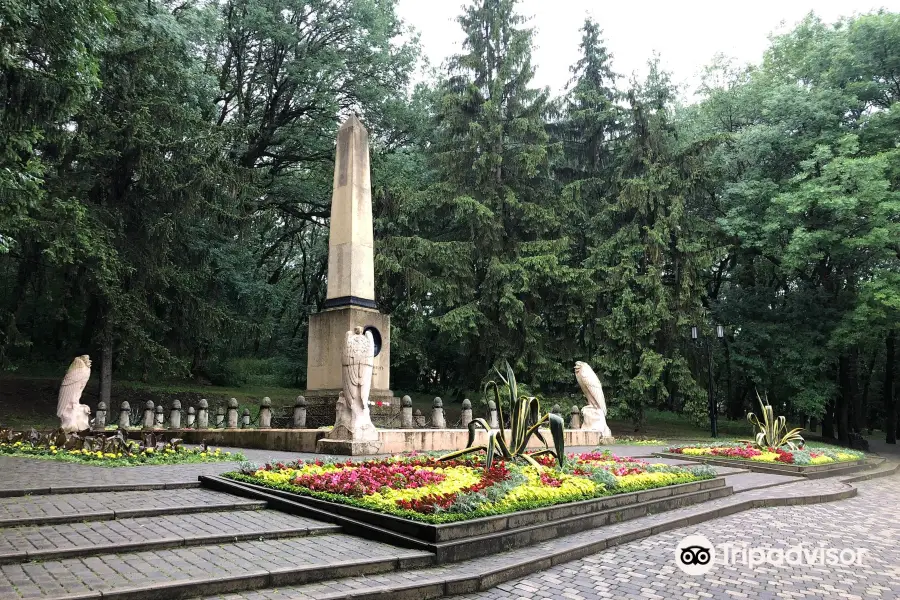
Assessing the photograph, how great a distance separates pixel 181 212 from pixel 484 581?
762 inches

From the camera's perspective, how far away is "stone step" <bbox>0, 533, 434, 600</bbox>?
149 inches

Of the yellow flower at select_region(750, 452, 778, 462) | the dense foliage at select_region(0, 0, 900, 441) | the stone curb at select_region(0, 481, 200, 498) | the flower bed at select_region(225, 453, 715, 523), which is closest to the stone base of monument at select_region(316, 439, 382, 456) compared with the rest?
the flower bed at select_region(225, 453, 715, 523)

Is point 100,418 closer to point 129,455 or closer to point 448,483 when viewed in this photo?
point 129,455

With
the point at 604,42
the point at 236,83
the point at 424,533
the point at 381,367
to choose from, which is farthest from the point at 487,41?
the point at 424,533

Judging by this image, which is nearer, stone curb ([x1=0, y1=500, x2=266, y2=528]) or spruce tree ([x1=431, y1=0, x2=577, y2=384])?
stone curb ([x1=0, y1=500, x2=266, y2=528])

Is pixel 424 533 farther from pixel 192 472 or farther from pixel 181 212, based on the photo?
pixel 181 212

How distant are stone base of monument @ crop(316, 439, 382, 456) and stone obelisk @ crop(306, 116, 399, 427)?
3.17m

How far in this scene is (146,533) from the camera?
Answer: 5.22 metres

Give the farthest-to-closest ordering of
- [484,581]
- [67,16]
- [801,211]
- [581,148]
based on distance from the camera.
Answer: [581,148] → [801,211] → [67,16] → [484,581]

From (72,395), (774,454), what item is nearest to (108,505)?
(72,395)

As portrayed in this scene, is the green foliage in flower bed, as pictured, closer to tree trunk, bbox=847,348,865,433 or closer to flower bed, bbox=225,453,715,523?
flower bed, bbox=225,453,715,523

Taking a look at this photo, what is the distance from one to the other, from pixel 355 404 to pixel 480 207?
1535 cm

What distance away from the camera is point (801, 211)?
23.0 metres

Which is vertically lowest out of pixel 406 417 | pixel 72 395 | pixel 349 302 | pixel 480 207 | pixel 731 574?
pixel 731 574
